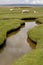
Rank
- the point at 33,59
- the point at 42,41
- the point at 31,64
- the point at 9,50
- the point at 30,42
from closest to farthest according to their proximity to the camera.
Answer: the point at 31,64 < the point at 33,59 < the point at 9,50 < the point at 42,41 < the point at 30,42

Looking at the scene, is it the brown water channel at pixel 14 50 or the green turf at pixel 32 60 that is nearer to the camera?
the green turf at pixel 32 60

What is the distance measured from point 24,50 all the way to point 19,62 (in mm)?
5413

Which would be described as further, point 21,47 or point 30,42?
point 30,42

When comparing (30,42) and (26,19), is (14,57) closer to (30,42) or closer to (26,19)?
(30,42)

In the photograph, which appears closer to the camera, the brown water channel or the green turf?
the green turf

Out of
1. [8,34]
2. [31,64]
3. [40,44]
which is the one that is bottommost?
[8,34]

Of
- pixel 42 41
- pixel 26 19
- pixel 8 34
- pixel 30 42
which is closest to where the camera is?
pixel 42 41

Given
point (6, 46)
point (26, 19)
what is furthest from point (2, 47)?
point (26, 19)

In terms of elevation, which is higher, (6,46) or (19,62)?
(19,62)

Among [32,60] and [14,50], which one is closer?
[32,60]

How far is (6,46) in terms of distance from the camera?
23.9m

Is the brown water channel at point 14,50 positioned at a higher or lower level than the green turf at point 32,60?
lower

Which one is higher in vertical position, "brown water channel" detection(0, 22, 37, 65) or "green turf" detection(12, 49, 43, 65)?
"green turf" detection(12, 49, 43, 65)

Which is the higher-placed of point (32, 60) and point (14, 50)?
point (32, 60)
